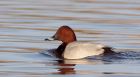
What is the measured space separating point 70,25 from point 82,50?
4.40 m

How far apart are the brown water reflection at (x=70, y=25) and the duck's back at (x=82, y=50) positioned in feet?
0.74

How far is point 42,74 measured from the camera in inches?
490

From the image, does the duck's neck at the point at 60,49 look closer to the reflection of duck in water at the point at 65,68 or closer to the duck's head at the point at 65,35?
the duck's head at the point at 65,35

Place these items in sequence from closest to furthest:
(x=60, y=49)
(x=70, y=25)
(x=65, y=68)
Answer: (x=65, y=68) < (x=60, y=49) < (x=70, y=25)

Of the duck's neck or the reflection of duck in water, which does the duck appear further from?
the reflection of duck in water

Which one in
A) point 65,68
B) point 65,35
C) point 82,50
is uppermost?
point 65,35

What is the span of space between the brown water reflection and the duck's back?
227mm

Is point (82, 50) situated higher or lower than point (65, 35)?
lower

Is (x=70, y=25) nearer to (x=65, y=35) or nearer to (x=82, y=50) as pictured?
(x=65, y=35)

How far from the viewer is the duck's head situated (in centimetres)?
1556

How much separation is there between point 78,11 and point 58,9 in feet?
1.93

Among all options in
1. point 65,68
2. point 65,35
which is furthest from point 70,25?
point 65,68

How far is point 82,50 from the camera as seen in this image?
48.3 feet

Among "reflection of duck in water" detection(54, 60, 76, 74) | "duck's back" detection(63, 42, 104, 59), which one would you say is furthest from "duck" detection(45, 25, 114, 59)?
"reflection of duck in water" detection(54, 60, 76, 74)
